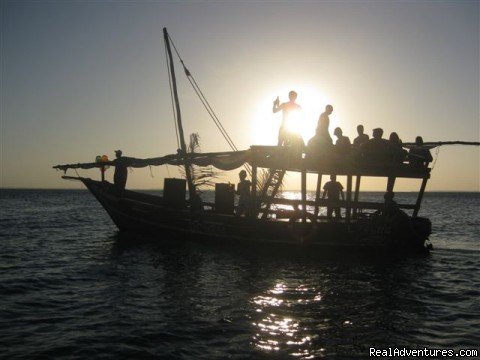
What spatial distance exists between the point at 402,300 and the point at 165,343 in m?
6.21

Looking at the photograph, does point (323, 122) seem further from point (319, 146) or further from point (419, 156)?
point (419, 156)

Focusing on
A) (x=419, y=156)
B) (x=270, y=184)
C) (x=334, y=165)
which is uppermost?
(x=419, y=156)

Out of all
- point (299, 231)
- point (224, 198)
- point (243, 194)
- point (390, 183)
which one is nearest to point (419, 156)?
point (390, 183)

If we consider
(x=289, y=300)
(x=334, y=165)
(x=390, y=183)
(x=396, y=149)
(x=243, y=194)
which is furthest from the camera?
(x=243, y=194)

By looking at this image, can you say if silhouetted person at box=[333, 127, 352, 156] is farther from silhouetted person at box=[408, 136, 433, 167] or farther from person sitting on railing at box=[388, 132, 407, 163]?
silhouetted person at box=[408, 136, 433, 167]

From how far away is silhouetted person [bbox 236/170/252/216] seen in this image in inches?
664

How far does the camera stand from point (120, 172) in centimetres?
2030

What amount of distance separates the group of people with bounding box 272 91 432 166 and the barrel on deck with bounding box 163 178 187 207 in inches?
222

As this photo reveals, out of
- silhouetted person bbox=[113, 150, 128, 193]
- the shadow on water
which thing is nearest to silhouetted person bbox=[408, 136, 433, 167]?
the shadow on water

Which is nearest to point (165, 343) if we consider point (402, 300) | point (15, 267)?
point (402, 300)

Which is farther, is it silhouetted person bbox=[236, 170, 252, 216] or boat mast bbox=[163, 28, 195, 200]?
boat mast bbox=[163, 28, 195, 200]

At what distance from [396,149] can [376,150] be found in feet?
2.39

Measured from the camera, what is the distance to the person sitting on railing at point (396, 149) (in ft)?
49.6

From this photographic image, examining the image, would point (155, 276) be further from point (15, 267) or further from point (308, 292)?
point (15, 267)
